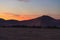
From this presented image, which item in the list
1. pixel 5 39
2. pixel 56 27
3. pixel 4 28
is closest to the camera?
pixel 5 39

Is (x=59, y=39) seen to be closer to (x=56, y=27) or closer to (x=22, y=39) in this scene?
(x=22, y=39)

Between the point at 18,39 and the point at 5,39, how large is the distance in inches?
32.9

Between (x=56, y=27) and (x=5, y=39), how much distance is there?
9857 mm

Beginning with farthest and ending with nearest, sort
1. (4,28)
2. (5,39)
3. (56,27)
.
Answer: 1. (56,27)
2. (4,28)
3. (5,39)

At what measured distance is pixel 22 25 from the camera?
73.7 feet

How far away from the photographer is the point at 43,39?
43.7ft

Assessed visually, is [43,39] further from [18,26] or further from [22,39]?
[18,26]

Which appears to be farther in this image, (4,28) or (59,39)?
(4,28)

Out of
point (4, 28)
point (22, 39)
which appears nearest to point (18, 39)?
point (22, 39)

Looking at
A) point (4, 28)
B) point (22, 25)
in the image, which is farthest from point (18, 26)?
point (4, 28)

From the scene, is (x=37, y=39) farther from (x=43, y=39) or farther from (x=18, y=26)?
(x=18, y=26)

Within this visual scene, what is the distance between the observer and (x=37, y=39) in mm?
12836

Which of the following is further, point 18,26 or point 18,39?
point 18,26

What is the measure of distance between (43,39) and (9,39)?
7.01ft
